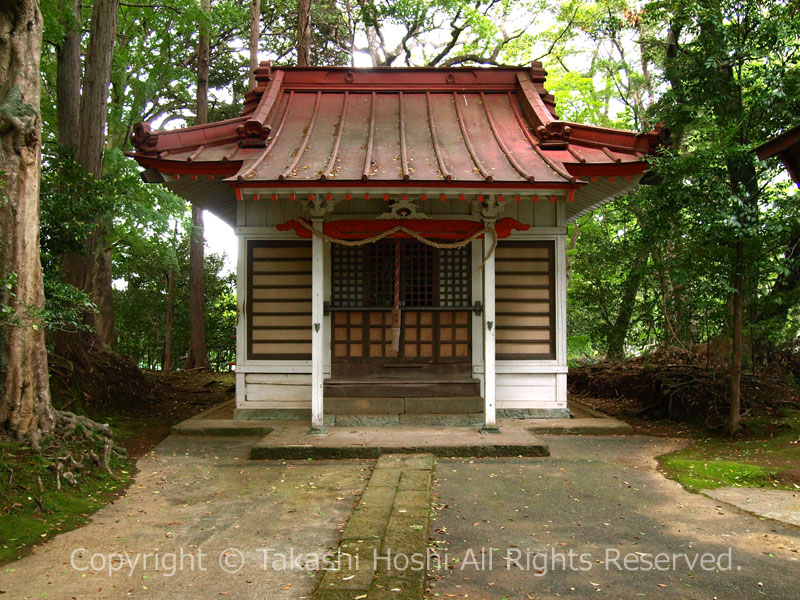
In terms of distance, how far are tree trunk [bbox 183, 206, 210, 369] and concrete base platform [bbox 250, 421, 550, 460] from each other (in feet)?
30.8

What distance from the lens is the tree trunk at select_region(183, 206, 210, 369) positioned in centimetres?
1630

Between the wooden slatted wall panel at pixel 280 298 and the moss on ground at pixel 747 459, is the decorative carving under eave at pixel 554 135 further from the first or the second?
the moss on ground at pixel 747 459

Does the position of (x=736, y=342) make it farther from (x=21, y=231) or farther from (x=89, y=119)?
(x=89, y=119)

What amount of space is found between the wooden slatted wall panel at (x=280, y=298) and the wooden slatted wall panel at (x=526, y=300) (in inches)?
116

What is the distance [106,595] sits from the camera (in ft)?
11.8

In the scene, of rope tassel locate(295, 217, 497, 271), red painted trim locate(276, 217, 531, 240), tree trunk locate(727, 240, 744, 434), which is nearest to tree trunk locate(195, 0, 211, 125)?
red painted trim locate(276, 217, 531, 240)

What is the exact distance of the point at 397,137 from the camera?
29.1 feet

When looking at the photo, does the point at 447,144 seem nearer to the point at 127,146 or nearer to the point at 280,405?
the point at 280,405

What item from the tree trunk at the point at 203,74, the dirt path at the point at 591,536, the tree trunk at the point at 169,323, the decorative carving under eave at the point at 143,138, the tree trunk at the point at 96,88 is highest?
the tree trunk at the point at 203,74

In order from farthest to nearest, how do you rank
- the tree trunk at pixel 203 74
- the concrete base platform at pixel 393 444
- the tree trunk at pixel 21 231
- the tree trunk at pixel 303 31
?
the tree trunk at pixel 203 74, the tree trunk at pixel 303 31, the concrete base platform at pixel 393 444, the tree trunk at pixel 21 231

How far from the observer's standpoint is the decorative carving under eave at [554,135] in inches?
332

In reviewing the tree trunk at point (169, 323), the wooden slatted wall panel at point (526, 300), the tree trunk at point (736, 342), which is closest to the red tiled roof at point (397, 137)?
the wooden slatted wall panel at point (526, 300)

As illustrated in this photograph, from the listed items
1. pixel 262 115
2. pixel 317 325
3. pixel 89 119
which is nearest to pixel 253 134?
pixel 262 115

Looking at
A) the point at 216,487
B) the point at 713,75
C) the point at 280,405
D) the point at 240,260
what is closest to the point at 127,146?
the point at 240,260
